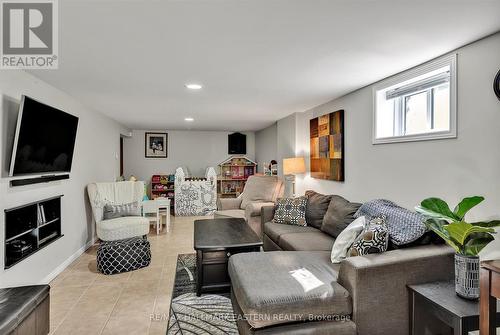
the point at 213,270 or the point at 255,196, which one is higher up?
the point at 255,196

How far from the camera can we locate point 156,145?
7797 millimetres

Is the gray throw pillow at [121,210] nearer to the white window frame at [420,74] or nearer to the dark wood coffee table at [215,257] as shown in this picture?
the dark wood coffee table at [215,257]

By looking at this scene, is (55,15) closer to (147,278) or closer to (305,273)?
(305,273)

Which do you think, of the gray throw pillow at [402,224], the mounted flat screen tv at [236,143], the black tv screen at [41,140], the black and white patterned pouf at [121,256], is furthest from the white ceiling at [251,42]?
the mounted flat screen tv at [236,143]

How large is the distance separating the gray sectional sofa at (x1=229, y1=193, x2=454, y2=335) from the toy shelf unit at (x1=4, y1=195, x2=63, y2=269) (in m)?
2.02

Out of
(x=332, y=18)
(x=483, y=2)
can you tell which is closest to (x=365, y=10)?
(x=332, y=18)

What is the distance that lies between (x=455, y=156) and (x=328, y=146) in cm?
197

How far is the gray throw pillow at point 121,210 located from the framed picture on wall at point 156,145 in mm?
3396

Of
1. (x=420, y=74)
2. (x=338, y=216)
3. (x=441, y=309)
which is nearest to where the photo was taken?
(x=441, y=309)

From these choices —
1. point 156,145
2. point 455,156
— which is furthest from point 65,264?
point 156,145

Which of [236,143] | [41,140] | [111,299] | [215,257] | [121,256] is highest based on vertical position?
[236,143]

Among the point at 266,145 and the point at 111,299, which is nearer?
the point at 111,299

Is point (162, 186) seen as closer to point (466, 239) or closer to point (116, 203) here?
point (116, 203)

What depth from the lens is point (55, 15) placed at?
1651mm
